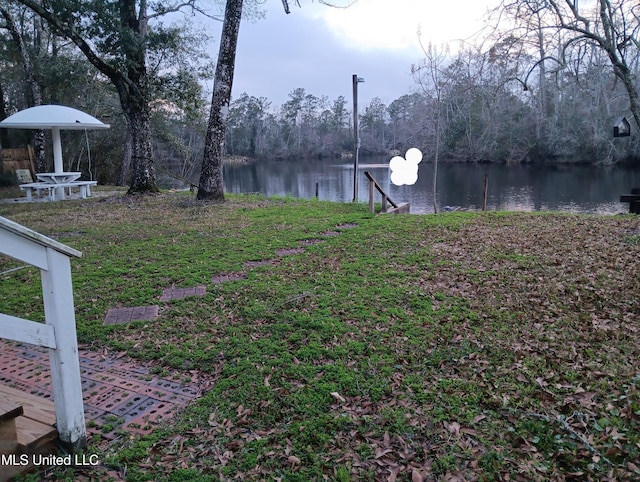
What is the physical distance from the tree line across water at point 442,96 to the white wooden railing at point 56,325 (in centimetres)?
742

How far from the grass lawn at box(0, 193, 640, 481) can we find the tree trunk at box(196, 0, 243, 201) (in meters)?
3.70

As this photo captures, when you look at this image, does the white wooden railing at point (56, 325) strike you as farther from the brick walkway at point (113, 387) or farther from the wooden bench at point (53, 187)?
the wooden bench at point (53, 187)

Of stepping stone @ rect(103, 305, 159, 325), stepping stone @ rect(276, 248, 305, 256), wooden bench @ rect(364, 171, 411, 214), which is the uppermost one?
wooden bench @ rect(364, 171, 411, 214)

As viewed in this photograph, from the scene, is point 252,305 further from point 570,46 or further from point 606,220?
point 570,46

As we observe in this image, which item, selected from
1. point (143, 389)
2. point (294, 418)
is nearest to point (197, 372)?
point (143, 389)

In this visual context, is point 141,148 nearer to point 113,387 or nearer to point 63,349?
point 113,387

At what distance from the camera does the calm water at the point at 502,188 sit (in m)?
16.0

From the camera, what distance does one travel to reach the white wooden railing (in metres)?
1.56

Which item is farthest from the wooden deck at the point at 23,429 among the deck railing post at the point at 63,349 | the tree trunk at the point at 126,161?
the tree trunk at the point at 126,161

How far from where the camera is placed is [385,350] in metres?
2.73

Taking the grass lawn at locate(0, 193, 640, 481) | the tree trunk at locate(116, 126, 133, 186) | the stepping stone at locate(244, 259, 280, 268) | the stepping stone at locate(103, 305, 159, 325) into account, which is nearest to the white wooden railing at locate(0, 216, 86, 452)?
the grass lawn at locate(0, 193, 640, 481)

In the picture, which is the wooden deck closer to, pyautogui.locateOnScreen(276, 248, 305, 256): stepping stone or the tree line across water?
pyautogui.locateOnScreen(276, 248, 305, 256): stepping stone

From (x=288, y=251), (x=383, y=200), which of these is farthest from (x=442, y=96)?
(x=288, y=251)

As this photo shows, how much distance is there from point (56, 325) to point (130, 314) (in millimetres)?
1770
